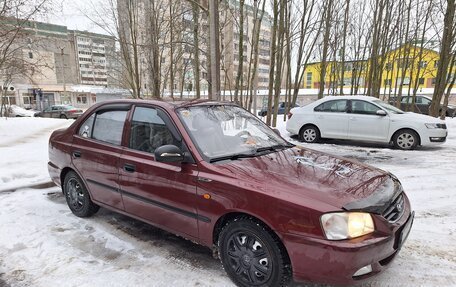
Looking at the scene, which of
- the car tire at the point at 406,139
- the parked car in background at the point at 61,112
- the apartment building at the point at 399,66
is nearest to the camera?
the car tire at the point at 406,139

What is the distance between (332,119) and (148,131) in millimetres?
7453

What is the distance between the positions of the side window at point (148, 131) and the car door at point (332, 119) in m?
7.38

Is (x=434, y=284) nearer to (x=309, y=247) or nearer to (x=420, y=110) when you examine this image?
(x=309, y=247)

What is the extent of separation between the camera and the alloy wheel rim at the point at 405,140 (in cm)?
861

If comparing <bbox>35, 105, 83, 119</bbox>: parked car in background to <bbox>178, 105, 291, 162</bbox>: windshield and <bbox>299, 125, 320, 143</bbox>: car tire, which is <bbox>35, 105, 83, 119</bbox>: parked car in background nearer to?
<bbox>299, 125, 320, 143</bbox>: car tire

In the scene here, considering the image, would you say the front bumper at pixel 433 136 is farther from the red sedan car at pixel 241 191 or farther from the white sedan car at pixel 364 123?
the red sedan car at pixel 241 191

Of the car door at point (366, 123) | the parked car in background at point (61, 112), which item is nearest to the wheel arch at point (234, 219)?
the car door at point (366, 123)

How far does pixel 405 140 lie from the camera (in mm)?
8656

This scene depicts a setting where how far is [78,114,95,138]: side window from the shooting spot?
4.10m

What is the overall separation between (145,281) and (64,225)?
1.84 meters

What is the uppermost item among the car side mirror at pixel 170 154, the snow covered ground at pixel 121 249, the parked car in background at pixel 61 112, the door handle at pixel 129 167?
the car side mirror at pixel 170 154

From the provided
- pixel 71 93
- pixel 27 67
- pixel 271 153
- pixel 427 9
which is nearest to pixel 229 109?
pixel 271 153

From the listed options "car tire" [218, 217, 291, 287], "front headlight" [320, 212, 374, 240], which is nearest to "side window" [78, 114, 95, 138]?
"car tire" [218, 217, 291, 287]

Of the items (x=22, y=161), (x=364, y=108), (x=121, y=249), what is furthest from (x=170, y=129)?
(x=364, y=108)
